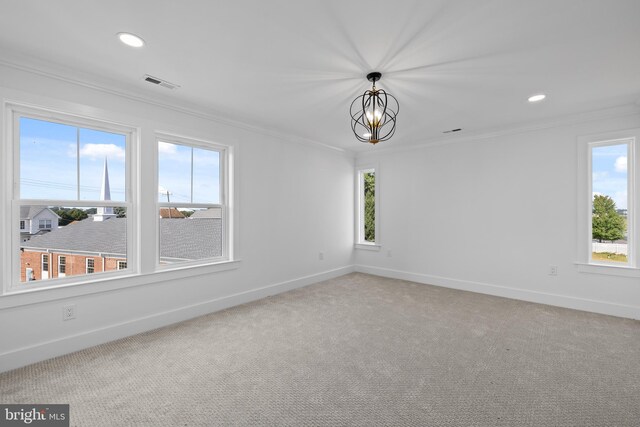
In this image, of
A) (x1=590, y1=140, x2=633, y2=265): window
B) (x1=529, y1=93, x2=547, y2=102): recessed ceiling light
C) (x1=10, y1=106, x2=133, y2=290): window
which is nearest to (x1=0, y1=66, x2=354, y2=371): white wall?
(x1=10, y1=106, x2=133, y2=290): window

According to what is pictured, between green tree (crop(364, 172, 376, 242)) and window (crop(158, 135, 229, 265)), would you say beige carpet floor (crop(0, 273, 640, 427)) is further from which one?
green tree (crop(364, 172, 376, 242))

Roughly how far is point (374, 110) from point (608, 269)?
3.51 metres

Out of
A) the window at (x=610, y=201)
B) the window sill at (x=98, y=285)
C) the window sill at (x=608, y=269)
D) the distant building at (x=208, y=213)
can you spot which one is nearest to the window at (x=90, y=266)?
the window sill at (x=98, y=285)

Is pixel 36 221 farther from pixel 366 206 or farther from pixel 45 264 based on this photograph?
pixel 366 206

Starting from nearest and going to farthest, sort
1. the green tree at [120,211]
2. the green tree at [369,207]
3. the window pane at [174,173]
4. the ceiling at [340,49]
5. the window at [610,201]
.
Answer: the ceiling at [340,49], the green tree at [120,211], the window pane at [174,173], the window at [610,201], the green tree at [369,207]

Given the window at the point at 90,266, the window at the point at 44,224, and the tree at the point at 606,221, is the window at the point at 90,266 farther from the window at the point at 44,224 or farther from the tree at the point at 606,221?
the tree at the point at 606,221

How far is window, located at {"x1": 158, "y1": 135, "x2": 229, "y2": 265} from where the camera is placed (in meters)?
3.29

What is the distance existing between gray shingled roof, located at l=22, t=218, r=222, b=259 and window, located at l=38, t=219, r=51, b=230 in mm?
53

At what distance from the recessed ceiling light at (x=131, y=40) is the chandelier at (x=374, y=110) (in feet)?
5.83

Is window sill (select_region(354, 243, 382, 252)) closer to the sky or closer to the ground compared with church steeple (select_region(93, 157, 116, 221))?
closer to the ground

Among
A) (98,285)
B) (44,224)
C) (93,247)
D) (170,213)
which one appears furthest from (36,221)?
(170,213)

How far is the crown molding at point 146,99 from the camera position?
92.6 inches

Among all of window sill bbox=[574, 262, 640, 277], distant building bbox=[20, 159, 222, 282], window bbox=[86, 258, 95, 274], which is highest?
distant building bbox=[20, 159, 222, 282]

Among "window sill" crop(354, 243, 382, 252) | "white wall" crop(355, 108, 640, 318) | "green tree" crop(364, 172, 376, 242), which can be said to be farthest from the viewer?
"green tree" crop(364, 172, 376, 242)
